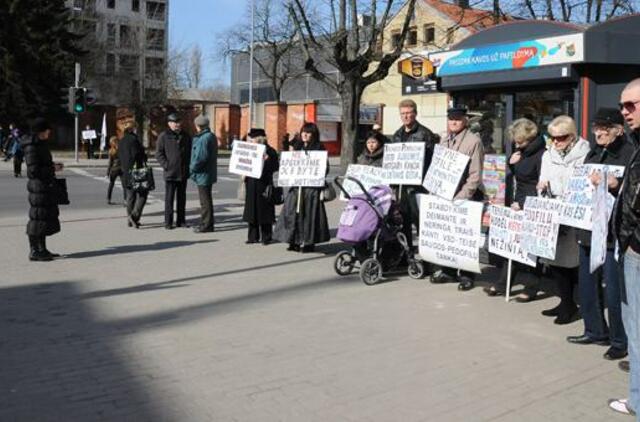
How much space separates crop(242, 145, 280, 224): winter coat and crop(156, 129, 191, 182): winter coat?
2.03m

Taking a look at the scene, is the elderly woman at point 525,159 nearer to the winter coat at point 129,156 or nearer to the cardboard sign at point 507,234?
the cardboard sign at point 507,234

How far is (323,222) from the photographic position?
394 inches

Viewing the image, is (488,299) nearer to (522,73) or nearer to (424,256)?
(424,256)

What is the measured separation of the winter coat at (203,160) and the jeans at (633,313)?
29.5 ft

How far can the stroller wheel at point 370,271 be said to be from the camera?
8.09 meters

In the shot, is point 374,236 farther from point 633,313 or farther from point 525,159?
point 633,313

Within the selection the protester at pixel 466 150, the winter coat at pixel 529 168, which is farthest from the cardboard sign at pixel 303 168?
the winter coat at pixel 529 168

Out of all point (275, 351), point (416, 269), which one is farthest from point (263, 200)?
point (275, 351)

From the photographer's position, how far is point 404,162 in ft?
27.4

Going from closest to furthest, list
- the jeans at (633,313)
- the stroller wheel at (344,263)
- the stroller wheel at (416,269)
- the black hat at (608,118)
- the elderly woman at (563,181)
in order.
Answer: the jeans at (633,313)
the black hat at (608,118)
the elderly woman at (563,181)
the stroller wheel at (416,269)
the stroller wheel at (344,263)

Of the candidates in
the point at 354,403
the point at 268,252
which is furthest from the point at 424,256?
the point at 354,403

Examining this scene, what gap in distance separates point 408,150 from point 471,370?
3540mm

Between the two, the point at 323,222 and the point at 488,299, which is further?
the point at 323,222

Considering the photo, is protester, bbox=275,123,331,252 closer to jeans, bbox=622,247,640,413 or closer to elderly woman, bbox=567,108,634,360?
elderly woman, bbox=567,108,634,360
